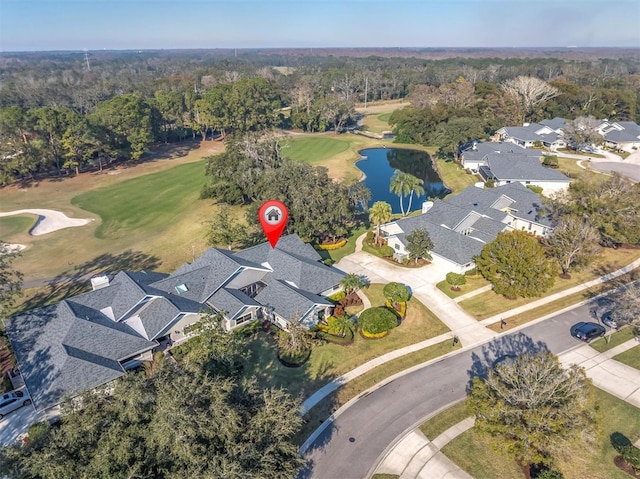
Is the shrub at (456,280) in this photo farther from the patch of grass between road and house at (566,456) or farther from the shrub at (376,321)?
the patch of grass between road and house at (566,456)

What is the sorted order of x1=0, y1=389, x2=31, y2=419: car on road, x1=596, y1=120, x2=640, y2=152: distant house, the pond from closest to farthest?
x1=0, y1=389, x2=31, y2=419: car on road, the pond, x1=596, y1=120, x2=640, y2=152: distant house

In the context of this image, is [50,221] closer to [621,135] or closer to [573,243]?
[573,243]

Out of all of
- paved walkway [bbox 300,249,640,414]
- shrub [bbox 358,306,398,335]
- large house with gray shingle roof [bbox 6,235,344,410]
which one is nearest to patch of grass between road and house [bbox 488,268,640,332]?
→ paved walkway [bbox 300,249,640,414]

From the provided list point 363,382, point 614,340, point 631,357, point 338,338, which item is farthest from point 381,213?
point 631,357

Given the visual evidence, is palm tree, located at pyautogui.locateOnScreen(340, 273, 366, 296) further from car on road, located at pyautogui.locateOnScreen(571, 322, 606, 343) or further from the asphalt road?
car on road, located at pyautogui.locateOnScreen(571, 322, 606, 343)

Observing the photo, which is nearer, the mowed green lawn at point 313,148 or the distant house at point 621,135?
the distant house at point 621,135

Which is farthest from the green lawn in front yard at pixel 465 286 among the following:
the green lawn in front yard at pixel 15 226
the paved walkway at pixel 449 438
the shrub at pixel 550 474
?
the green lawn in front yard at pixel 15 226
